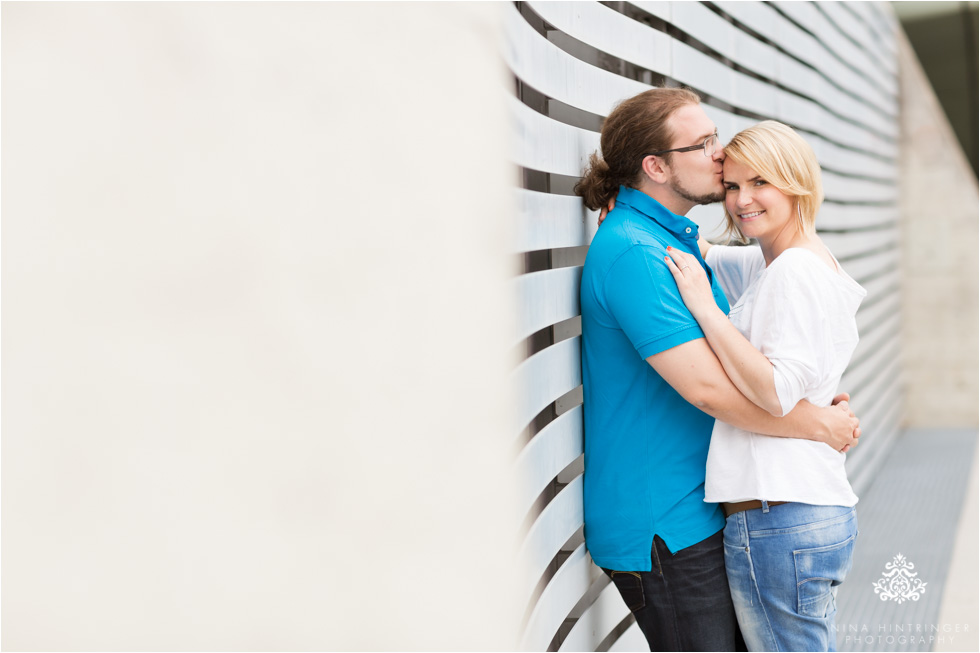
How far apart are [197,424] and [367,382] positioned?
0.30 metres

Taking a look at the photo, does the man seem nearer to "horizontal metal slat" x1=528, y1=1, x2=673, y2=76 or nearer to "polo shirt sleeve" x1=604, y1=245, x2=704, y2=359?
"polo shirt sleeve" x1=604, y1=245, x2=704, y2=359

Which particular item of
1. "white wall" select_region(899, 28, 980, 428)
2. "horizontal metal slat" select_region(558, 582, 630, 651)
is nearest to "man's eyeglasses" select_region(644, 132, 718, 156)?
"horizontal metal slat" select_region(558, 582, 630, 651)

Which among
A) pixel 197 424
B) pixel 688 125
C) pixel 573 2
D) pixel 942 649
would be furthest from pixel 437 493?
pixel 942 649

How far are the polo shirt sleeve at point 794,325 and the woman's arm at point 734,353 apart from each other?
3 centimetres

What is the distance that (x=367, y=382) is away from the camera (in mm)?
1501

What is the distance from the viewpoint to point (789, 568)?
2158 millimetres

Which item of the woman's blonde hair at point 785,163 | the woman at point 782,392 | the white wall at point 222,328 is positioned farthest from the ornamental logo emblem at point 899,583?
the white wall at point 222,328

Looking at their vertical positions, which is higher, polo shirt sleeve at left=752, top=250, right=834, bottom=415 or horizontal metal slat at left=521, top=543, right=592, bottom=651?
polo shirt sleeve at left=752, top=250, right=834, bottom=415

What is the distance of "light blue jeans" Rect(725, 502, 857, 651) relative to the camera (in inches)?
85.0

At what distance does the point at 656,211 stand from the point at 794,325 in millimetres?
498

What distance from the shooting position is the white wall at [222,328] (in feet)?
4.30

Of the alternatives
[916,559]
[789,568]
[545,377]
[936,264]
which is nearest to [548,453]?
[545,377]

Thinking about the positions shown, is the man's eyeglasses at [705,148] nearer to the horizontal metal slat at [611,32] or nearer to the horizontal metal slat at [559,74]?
the horizontal metal slat at [559,74]

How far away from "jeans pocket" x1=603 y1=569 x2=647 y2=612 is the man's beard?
3.49 ft
